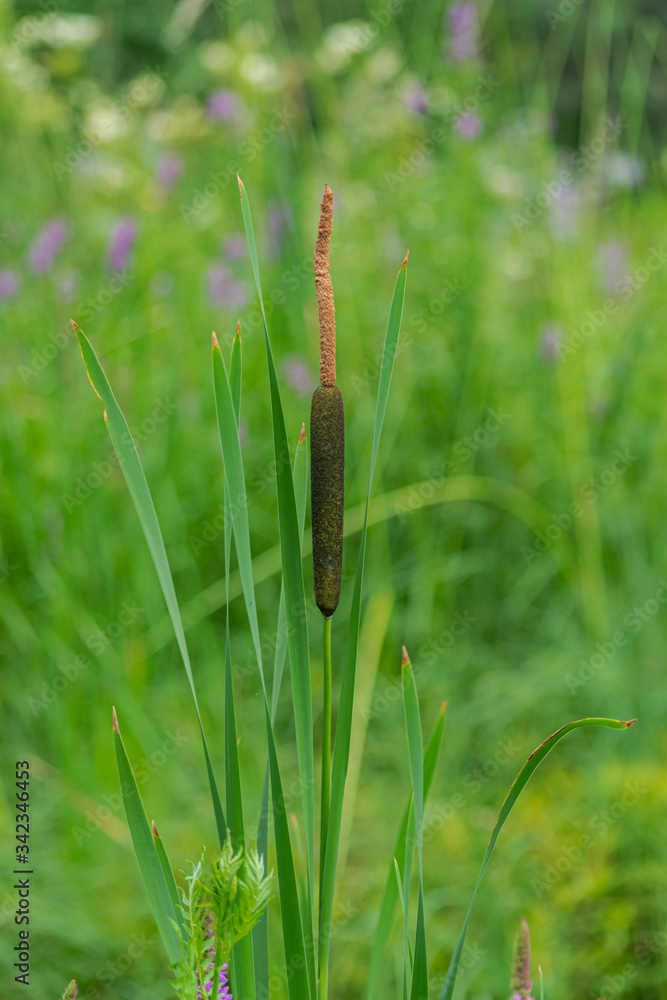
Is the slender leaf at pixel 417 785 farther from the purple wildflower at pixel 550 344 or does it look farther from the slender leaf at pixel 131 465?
the purple wildflower at pixel 550 344

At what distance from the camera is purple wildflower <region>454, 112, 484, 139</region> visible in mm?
2701

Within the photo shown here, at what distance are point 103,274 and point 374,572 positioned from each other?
1236 mm

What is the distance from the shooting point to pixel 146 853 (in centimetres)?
62

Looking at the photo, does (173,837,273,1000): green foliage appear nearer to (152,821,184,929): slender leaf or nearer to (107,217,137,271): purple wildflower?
(152,821,184,929): slender leaf

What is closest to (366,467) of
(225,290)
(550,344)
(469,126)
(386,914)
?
(550,344)

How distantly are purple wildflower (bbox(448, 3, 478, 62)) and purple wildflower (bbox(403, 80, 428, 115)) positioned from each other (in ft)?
0.44

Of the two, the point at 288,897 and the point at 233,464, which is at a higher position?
the point at 233,464

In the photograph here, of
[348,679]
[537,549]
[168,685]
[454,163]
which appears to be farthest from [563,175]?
[348,679]

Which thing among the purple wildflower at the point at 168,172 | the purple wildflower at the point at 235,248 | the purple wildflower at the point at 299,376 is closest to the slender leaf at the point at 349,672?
the purple wildflower at the point at 299,376

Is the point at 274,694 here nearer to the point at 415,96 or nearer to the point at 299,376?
the point at 299,376

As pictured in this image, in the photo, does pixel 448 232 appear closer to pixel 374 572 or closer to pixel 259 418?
pixel 259 418

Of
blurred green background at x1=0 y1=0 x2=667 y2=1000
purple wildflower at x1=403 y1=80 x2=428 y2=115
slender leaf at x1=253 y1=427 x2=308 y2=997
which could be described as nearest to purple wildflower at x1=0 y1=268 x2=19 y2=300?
blurred green background at x1=0 y1=0 x2=667 y2=1000

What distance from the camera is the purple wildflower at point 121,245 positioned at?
7.72 ft

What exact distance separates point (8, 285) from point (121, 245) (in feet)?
1.14
